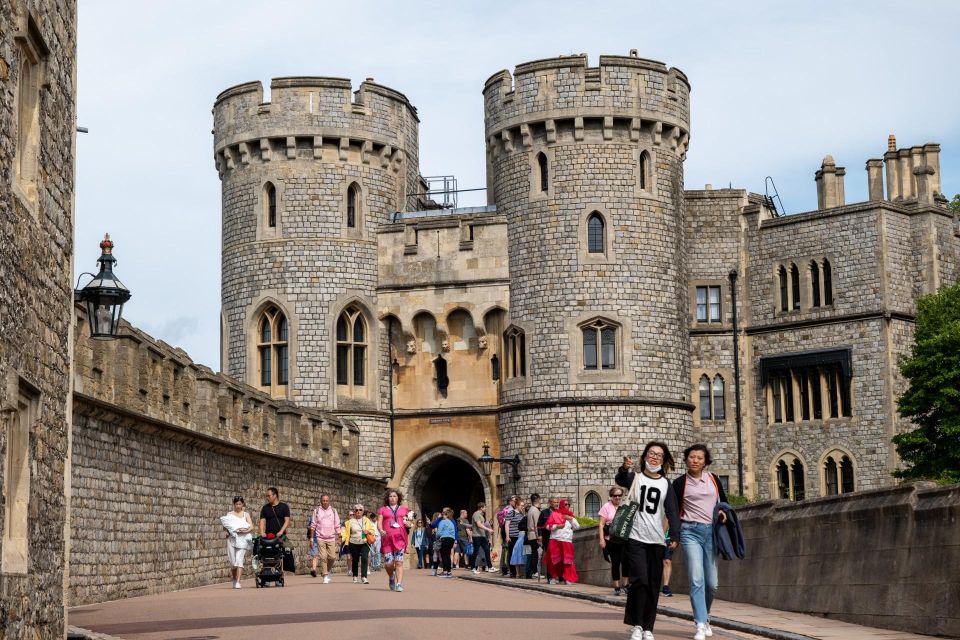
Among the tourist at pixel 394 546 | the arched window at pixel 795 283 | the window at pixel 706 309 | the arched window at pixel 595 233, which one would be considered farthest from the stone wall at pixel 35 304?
the arched window at pixel 795 283

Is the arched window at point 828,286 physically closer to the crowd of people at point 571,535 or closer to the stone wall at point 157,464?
the crowd of people at point 571,535

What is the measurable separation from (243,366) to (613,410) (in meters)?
9.27

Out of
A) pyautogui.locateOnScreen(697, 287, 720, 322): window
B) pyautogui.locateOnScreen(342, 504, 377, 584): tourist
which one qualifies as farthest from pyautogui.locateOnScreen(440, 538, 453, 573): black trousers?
pyautogui.locateOnScreen(697, 287, 720, 322): window

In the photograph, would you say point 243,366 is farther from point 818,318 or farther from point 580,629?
point 580,629

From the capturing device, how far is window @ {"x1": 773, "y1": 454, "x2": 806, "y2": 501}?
41.7m

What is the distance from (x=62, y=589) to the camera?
12.4 meters

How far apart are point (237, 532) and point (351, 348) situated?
18797mm

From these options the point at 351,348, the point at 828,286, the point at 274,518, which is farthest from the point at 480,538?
the point at 828,286

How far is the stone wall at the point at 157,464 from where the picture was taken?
20.1 m

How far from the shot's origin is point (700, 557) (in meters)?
12.5

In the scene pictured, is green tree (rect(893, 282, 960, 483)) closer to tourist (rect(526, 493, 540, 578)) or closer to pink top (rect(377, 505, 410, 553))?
tourist (rect(526, 493, 540, 578))

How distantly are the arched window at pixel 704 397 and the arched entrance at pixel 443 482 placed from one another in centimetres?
589

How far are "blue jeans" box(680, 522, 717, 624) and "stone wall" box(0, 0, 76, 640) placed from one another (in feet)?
15.2

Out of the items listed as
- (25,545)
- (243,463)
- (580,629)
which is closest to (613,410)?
(243,463)
